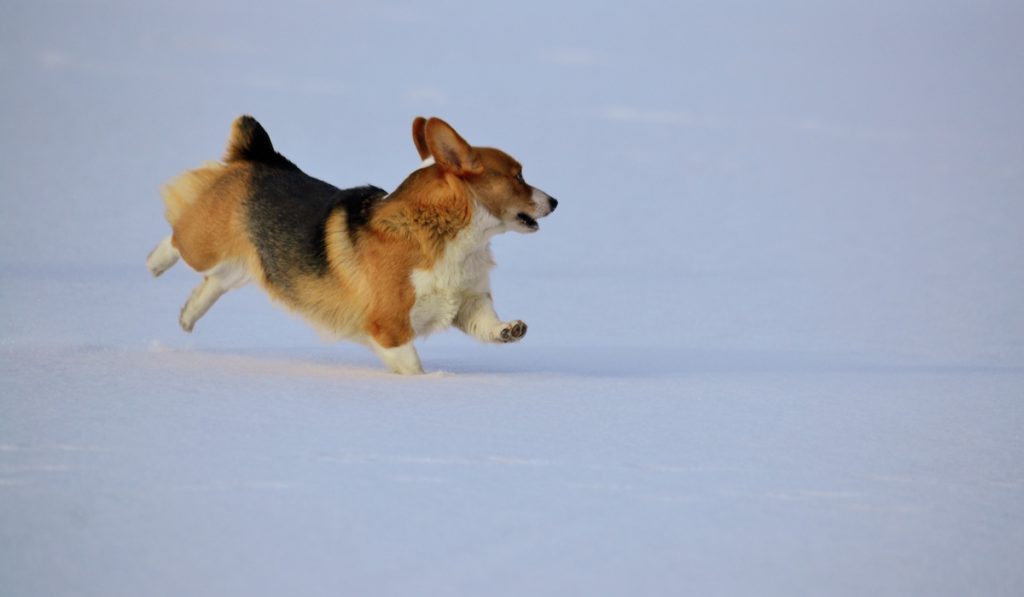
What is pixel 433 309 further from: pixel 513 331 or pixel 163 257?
pixel 163 257

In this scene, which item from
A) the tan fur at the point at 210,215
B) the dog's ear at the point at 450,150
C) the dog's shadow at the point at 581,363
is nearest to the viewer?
the dog's ear at the point at 450,150

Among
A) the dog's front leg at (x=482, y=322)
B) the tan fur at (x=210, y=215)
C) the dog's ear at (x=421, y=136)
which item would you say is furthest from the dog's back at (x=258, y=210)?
the dog's front leg at (x=482, y=322)

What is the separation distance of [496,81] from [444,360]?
10926mm

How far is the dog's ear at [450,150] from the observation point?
544cm

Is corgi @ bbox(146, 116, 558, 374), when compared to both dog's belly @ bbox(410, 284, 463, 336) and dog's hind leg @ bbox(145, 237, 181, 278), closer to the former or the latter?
dog's belly @ bbox(410, 284, 463, 336)

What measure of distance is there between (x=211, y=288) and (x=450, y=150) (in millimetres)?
1453

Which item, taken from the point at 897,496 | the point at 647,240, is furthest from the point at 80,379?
the point at 647,240

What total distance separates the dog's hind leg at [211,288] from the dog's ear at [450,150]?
1224 millimetres

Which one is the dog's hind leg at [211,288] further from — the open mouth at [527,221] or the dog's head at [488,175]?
the open mouth at [527,221]

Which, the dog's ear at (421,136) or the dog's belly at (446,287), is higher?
the dog's ear at (421,136)

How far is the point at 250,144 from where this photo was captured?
6383mm

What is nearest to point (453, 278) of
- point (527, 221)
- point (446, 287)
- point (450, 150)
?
point (446, 287)

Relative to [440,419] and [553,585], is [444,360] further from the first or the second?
[553,585]

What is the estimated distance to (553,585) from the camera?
10.4 feet
